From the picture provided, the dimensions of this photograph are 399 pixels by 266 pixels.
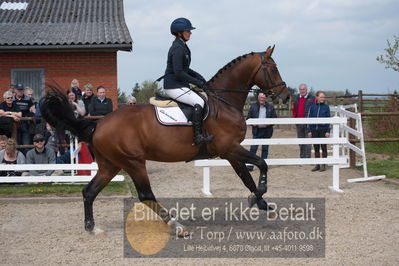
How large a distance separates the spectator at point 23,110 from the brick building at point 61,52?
147 inches

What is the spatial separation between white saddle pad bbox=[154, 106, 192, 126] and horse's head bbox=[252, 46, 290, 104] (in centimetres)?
129

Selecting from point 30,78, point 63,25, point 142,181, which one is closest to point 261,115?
point 142,181

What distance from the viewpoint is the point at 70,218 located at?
26.4 feet

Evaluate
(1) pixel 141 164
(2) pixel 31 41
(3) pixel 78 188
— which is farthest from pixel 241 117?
(2) pixel 31 41

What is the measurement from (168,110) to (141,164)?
0.82 m

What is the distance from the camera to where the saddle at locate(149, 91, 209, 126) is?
22.9ft

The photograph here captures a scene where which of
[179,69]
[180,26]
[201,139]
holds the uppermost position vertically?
[180,26]

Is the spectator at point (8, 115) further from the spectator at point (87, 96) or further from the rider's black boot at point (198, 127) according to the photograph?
the rider's black boot at point (198, 127)

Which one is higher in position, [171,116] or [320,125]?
[171,116]

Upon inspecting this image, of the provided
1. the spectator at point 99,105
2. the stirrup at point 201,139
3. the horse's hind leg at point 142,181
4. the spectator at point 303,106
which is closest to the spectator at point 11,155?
the spectator at point 99,105

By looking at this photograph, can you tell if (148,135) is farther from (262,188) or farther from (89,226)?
(262,188)

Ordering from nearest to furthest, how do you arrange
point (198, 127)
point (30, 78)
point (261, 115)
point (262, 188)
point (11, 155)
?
1. point (198, 127)
2. point (262, 188)
3. point (11, 155)
4. point (261, 115)
5. point (30, 78)

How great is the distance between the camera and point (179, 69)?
22.5ft

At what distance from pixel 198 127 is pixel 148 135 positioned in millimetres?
680
